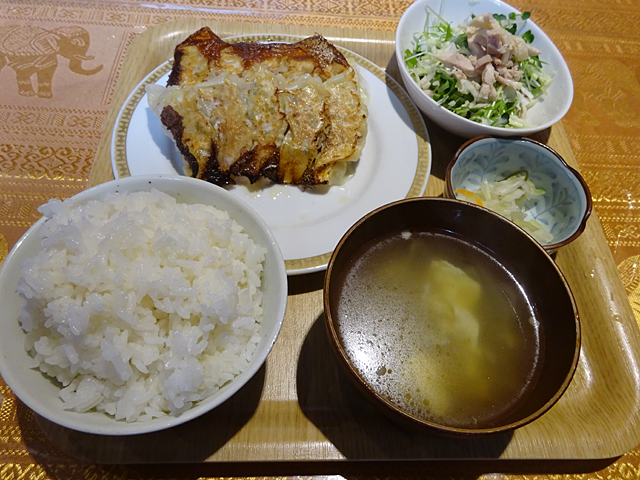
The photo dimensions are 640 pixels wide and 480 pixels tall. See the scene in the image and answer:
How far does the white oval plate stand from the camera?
5.82 feet

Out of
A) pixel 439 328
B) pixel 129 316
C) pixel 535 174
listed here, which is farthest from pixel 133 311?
pixel 535 174

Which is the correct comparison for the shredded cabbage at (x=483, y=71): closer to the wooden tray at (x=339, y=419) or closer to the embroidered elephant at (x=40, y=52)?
the wooden tray at (x=339, y=419)

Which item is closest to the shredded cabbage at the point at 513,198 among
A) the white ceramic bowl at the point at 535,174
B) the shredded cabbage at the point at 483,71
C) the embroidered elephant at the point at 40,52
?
the white ceramic bowl at the point at 535,174

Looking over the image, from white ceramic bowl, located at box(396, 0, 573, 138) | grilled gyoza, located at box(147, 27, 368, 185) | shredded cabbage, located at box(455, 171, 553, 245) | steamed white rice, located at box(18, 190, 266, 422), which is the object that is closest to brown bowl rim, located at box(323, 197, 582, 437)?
steamed white rice, located at box(18, 190, 266, 422)

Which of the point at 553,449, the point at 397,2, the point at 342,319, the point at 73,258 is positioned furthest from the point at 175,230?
the point at 397,2

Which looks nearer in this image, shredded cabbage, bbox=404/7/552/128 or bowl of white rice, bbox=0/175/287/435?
bowl of white rice, bbox=0/175/287/435

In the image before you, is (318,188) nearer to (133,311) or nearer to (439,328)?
(439,328)

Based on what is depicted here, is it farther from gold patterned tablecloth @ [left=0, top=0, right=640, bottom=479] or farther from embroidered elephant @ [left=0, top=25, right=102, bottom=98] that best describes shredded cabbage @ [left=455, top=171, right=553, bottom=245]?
embroidered elephant @ [left=0, top=25, right=102, bottom=98]

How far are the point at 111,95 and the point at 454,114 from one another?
1974 millimetres

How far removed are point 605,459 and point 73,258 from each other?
A: 1.99m

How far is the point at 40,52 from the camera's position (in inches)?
98.1

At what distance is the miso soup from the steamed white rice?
1.30ft

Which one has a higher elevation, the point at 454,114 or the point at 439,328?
the point at 454,114

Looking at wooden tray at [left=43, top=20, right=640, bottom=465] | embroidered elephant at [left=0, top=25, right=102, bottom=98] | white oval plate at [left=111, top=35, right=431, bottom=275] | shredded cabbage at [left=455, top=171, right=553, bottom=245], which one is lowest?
wooden tray at [left=43, top=20, right=640, bottom=465]
